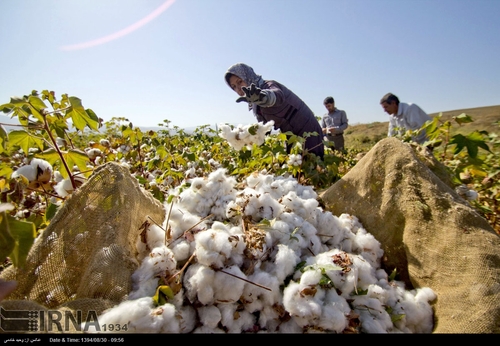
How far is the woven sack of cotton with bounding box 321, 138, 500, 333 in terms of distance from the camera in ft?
3.45

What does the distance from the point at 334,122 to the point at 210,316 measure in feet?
23.1

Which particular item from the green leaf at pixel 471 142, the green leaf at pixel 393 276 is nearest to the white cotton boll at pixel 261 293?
the green leaf at pixel 393 276

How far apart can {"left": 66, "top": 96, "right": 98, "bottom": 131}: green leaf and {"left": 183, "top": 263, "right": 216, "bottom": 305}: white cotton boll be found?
0.81 metres

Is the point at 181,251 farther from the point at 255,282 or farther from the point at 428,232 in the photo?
the point at 428,232

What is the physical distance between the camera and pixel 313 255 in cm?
129

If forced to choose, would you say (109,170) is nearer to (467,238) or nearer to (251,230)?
(251,230)

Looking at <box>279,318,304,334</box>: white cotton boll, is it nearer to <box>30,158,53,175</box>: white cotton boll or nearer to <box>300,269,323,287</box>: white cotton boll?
<box>300,269,323,287</box>: white cotton boll

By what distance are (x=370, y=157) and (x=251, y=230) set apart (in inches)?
37.6

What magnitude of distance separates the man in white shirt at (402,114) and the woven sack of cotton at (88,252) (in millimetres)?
4035

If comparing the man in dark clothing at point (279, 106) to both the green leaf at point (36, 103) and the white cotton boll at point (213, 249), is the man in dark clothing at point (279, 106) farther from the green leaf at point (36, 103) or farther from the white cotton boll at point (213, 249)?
the white cotton boll at point (213, 249)

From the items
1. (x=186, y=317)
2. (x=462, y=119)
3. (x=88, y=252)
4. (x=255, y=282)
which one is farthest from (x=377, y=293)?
(x=462, y=119)

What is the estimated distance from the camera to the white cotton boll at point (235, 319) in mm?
971

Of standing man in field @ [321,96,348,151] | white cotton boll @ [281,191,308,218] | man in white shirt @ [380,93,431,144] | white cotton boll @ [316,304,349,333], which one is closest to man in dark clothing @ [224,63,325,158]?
man in white shirt @ [380,93,431,144]
